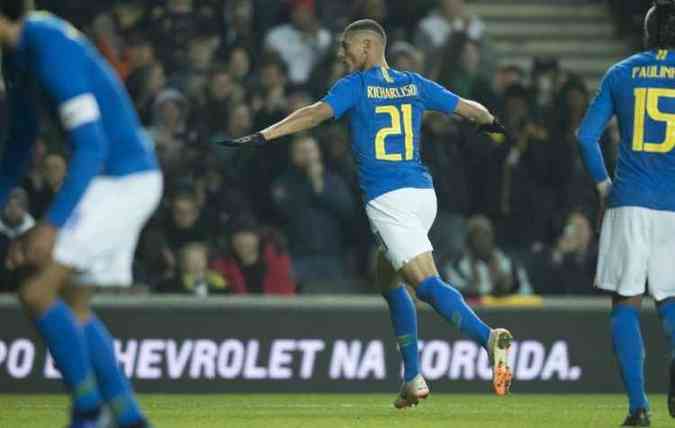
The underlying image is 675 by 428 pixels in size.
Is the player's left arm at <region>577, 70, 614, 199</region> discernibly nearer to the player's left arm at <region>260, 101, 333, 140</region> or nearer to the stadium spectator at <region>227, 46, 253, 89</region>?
the player's left arm at <region>260, 101, 333, 140</region>

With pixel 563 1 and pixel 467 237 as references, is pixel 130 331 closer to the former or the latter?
pixel 467 237

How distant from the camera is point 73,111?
22.5 ft

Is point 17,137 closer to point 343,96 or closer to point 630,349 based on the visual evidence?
point 343,96

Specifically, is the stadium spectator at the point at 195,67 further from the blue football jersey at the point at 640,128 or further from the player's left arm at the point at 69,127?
the player's left arm at the point at 69,127

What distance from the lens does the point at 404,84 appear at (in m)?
10.5

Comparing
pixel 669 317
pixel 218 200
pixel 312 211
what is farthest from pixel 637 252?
pixel 218 200

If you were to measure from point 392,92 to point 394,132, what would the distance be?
229 millimetres

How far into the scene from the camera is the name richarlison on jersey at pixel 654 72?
9.60m

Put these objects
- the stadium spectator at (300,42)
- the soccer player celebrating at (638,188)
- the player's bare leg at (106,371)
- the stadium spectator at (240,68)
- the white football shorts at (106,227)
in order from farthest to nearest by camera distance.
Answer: the stadium spectator at (300,42), the stadium spectator at (240,68), the soccer player celebrating at (638,188), the player's bare leg at (106,371), the white football shorts at (106,227)

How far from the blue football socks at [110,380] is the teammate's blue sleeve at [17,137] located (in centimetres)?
66

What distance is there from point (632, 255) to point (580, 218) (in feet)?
18.3

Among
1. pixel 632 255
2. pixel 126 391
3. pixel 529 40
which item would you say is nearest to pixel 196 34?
pixel 529 40

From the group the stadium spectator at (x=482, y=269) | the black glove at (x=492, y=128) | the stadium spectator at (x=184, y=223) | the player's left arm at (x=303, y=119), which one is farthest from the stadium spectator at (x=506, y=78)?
the player's left arm at (x=303, y=119)

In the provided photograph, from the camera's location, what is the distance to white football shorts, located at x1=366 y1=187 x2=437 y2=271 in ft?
33.4
